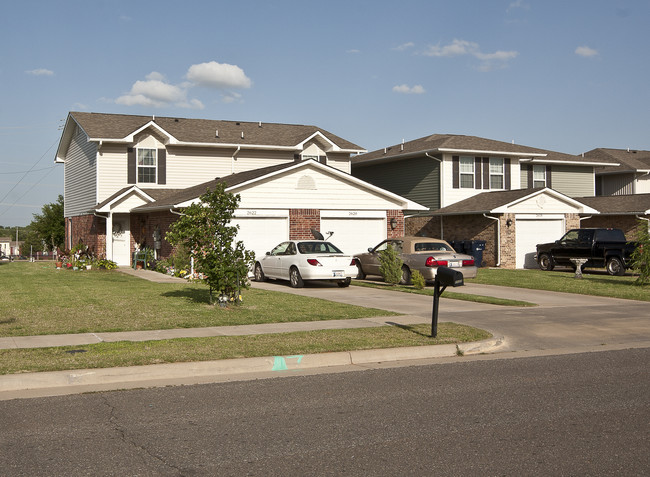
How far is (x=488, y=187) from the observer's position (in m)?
34.8

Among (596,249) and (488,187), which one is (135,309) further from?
(488,187)

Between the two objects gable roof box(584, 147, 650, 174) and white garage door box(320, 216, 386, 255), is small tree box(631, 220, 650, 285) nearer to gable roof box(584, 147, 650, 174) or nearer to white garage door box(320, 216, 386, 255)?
white garage door box(320, 216, 386, 255)

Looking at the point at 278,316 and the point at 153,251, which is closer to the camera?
the point at 278,316

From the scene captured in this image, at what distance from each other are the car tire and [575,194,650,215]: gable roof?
246 inches

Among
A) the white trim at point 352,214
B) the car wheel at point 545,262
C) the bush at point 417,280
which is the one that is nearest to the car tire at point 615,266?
the car wheel at point 545,262

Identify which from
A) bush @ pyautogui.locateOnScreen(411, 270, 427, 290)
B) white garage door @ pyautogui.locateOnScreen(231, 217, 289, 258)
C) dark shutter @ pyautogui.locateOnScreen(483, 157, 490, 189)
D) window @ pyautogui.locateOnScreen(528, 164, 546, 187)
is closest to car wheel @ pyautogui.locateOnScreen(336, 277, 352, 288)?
bush @ pyautogui.locateOnScreen(411, 270, 427, 290)

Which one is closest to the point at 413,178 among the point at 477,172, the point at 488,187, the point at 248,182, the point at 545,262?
the point at 477,172

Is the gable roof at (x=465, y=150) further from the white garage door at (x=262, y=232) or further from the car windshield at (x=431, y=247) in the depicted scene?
the car windshield at (x=431, y=247)

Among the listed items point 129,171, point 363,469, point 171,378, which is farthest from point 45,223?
point 363,469

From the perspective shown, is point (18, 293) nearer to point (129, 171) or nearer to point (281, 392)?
point (281, 392)

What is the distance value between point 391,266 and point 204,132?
598 inches

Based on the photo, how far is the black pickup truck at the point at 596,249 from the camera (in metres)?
26.0

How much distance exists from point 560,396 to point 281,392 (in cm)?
308

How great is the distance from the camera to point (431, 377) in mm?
8641
